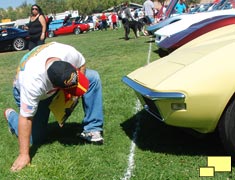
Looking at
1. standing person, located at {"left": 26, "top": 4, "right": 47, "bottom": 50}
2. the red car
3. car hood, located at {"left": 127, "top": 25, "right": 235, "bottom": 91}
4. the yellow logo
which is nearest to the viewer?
the yellow logo

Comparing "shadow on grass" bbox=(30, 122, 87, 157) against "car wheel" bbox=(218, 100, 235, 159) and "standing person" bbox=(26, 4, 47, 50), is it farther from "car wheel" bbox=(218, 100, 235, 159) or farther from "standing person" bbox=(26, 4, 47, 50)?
"standing person" bbox=(26, 4, 47, 50)

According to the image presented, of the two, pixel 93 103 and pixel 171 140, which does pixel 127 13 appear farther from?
pixel 171 140

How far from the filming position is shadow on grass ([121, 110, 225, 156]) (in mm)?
3410

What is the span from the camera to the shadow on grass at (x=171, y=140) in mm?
3410

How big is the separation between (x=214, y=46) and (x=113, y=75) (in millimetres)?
4317

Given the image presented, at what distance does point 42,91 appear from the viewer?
10.4 ft

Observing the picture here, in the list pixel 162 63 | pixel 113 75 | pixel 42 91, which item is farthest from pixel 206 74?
pixel 113 75

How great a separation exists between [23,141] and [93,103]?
31.3 inches

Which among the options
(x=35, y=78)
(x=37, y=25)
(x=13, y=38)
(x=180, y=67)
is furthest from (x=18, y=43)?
(x=180, y=67)

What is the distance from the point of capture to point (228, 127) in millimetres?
2893

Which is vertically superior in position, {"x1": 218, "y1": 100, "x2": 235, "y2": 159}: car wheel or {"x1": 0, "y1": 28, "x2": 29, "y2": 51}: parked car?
{"x1": 218, "y1": 100, "x2": 235, "y2": 159}: car wheel

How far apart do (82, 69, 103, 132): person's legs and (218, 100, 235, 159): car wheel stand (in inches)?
49.9

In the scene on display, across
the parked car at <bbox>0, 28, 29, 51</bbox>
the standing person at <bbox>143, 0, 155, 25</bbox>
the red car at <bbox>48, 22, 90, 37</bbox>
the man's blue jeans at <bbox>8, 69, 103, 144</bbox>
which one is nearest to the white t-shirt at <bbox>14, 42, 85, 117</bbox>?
the man's blue jeans at <bbox>8, 69, 103, 144</bbox>

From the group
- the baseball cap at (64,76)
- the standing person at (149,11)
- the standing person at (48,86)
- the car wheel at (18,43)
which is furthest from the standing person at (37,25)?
the car wheel at (18,43)
